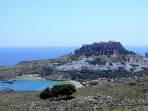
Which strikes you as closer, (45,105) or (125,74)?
(45,105)

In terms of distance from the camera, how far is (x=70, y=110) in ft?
127

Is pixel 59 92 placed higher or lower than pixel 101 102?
lower

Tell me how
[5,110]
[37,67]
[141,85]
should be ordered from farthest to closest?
[37,67], [141,85], [5,110]

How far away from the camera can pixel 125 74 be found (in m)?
160

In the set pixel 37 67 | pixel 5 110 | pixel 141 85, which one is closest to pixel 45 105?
pixel 5 110

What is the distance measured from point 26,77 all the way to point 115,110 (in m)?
143

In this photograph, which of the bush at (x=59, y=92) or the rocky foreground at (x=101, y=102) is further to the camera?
the bush at (x=59, y=92)

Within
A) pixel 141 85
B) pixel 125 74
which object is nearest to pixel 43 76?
pixel 125 74

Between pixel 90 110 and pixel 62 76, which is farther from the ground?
pixel 90 110

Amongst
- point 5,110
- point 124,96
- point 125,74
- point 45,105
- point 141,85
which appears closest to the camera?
point 5,110

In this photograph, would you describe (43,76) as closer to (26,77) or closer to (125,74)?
(26,77)

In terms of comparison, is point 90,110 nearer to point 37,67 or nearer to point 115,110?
point 115,110

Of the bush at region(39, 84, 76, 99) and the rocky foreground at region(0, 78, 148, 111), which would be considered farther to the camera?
the bush at region(39, 84, 76, 99)

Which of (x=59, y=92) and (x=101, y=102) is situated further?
(x=59, y=92)
